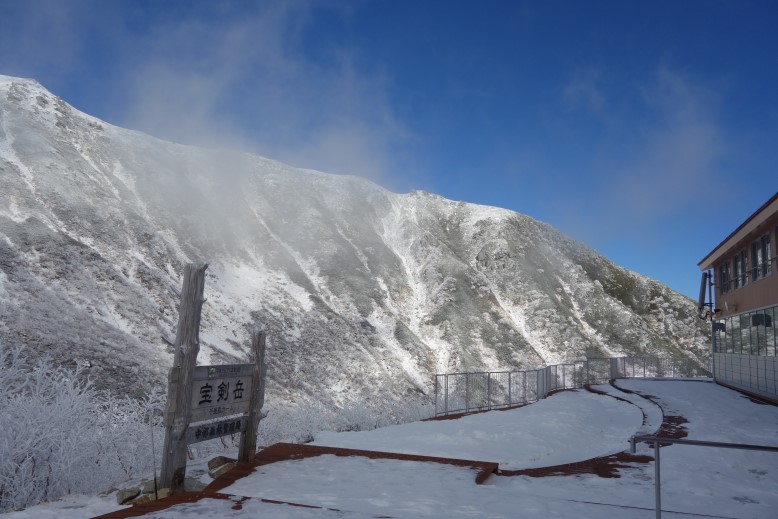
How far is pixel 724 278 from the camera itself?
26688 mm

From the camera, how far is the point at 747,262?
886 inches

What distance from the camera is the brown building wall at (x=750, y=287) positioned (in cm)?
1897

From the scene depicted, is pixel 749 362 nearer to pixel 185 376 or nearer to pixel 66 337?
pixel 185 376

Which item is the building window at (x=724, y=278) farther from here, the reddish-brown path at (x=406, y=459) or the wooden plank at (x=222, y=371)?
the wooden plank at (x=222, y=371)

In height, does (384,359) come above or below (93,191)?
below

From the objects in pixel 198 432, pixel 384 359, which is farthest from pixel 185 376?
pixel 384 359

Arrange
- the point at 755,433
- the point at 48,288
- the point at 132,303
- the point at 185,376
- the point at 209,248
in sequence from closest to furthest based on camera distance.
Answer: the point at 185,376
the point at 755,433
the point at 48,288
the point at 132,303
the point at 209,248

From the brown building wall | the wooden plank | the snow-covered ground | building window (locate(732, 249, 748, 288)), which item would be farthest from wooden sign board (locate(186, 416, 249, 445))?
building window (locate(732, 249, 748, 288))

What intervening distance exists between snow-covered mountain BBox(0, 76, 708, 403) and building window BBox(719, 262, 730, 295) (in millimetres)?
21094

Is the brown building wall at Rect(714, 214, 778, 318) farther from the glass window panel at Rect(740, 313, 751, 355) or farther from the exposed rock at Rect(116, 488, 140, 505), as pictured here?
the exposed rock at Rect(116, 488, 140, 505)

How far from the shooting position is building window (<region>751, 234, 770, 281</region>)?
1992 centimetres

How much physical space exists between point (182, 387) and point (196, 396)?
329 mm

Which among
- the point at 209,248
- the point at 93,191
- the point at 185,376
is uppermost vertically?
the point at 93,191

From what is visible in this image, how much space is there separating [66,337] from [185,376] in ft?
80.9
